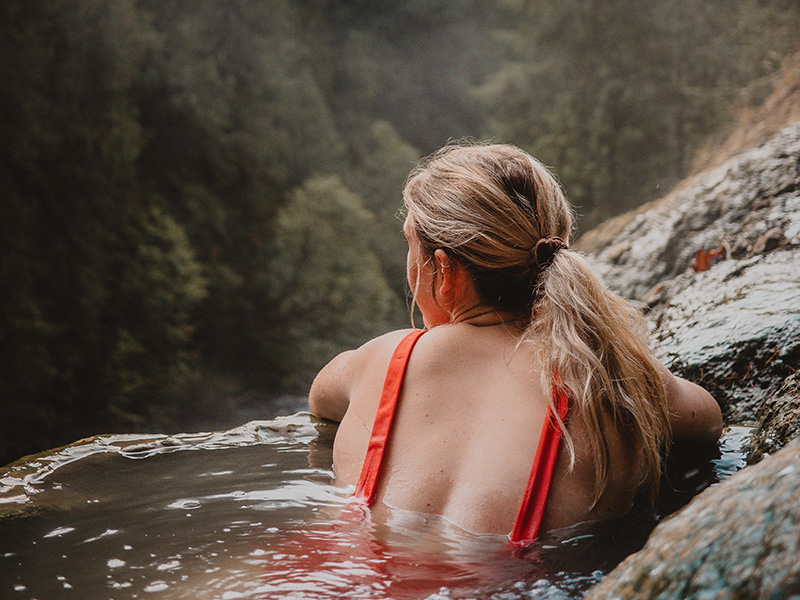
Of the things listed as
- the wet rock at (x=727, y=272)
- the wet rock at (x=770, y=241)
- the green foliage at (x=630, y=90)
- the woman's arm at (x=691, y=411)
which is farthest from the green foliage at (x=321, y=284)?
the woman's arm at (x=691, y=411)

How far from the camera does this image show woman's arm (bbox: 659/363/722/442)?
2.02m

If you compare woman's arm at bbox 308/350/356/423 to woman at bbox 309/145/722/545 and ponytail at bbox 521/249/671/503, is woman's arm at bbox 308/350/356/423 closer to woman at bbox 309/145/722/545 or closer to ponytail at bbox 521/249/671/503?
woman at bbox 309/145/722/545

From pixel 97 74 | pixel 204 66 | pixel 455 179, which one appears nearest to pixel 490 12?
pixel 204 66

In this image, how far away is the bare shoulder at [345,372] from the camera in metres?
1.99

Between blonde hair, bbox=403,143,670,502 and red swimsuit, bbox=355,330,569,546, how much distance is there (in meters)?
0.10

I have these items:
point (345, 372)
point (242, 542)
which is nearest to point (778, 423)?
point (345, 372)

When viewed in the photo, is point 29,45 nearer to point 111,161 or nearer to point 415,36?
point 111,161

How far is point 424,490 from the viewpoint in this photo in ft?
5.62

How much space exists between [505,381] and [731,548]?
847 mm

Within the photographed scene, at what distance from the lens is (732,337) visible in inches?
105

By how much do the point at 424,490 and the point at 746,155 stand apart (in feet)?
11.6

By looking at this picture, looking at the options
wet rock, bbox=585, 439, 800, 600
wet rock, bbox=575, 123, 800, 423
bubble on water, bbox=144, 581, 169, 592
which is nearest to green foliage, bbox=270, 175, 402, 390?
wet rock, bbox=575, 123, 800, 423

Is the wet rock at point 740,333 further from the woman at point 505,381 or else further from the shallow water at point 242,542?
the woman at point 505,381

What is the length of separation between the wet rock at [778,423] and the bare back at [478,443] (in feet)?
1.48
